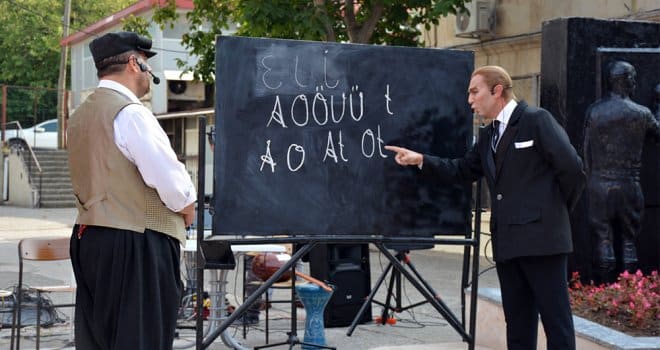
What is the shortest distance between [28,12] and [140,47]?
1569 inches

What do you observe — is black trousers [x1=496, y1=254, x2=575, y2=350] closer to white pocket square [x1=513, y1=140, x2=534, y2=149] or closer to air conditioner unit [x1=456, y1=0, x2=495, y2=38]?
white pocket square [x1=513, y1=140, x2=534, y2=149]

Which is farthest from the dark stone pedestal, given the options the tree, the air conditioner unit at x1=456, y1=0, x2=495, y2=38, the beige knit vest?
the air conditioner unit at x1=456, y1=0, x2=495, y2=38

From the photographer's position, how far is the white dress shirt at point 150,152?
13.3 ft

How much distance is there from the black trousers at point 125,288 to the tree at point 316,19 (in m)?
10.9

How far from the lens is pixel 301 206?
5242mm

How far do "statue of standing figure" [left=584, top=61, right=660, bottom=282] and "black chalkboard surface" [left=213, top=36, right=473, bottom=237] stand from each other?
219 centimetres

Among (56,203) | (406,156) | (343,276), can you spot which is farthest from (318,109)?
(56,203)

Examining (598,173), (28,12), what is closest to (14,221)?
(598,173)

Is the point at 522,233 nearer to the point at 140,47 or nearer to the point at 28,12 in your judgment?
the point at 140,47

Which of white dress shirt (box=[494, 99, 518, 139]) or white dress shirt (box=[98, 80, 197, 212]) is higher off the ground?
white dress shirt (box=[494, 99, 518, 139])

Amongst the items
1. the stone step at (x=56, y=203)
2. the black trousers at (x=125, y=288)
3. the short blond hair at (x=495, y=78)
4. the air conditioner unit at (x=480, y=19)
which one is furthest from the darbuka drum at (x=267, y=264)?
the stone step at (x=56, y=203)

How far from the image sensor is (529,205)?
16.0 ft

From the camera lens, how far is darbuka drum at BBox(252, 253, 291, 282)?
7.83 metres

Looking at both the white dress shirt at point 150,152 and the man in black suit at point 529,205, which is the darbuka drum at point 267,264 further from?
the white dress shirt at point 150,152
